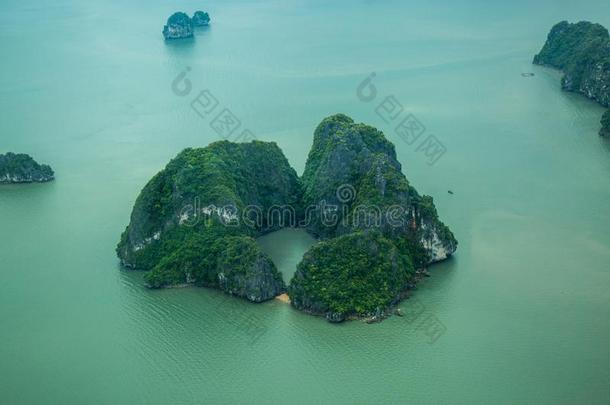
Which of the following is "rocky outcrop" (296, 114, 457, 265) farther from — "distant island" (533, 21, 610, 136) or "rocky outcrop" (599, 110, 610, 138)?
"distant island" (533, 21, 610, 136)

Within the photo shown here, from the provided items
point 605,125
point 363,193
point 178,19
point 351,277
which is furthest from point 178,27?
point 351,277

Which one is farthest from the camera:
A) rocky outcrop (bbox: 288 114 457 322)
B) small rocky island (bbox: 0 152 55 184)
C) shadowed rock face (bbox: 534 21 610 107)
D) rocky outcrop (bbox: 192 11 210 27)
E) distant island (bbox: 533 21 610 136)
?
rocky outcrop (bbox: 192 11 210 27)

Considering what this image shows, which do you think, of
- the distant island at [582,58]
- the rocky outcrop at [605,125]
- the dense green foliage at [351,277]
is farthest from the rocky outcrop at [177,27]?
the dense green foliage at [351,277]

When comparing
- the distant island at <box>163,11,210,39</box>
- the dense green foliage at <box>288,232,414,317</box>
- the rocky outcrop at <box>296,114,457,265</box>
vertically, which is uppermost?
the distant island at <box>163,11,210,39</box>

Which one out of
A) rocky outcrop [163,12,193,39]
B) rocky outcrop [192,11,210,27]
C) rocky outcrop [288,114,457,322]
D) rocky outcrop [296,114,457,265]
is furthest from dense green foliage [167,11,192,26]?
rocky outcrop [288,114,457,322]

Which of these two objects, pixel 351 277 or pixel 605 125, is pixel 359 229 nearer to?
pixel 351 277

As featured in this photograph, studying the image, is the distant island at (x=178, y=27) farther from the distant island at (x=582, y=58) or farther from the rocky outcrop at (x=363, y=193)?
the rocky outcrop at (x=363, y=193)
